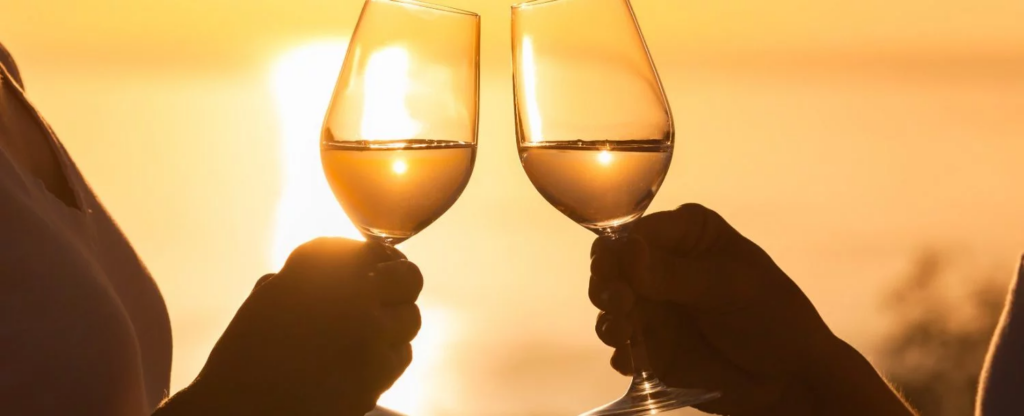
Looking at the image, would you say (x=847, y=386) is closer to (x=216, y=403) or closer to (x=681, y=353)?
(x=681, y=353)

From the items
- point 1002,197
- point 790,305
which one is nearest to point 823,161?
point 1002,197

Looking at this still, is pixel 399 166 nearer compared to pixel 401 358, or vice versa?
pixel 401 358

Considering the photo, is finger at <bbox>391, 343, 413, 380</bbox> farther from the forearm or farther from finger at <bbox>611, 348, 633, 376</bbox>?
the forearm

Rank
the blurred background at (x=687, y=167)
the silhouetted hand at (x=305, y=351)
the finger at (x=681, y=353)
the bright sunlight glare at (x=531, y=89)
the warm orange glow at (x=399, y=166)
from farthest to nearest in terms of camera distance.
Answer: the blurred background at (x=687, y=167) → the finger at (x=681, y=353) → the bright sunlight glare at (x=531, y=89) → the warm orange glow at (x=399, y=166) → the silhouetted hand at (x=305, y=351)

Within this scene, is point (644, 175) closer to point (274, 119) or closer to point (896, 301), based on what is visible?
point (274, 119)

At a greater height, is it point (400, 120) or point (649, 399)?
point (400, 120)

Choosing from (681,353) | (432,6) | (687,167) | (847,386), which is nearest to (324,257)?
(432,6)

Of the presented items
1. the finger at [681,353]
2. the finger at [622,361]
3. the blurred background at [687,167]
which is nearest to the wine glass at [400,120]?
the finger at [622,361]

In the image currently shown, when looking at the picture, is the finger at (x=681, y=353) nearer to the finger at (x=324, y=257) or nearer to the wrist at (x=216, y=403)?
the finger at (x=324, y=257)
